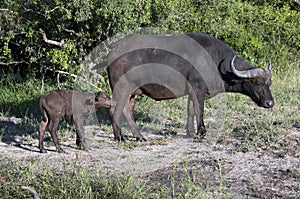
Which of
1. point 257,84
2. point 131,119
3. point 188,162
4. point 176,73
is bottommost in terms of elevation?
point 188,162

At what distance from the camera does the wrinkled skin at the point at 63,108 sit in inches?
307

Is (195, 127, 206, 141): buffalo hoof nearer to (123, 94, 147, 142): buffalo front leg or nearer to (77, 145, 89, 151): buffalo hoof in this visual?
(123, 94, 147, 142): buffalo front leg

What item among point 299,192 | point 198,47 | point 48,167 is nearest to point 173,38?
point 198,47

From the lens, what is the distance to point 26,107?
11.0m

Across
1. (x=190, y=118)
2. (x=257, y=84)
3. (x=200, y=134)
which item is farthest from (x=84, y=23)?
(x=257, y=84)

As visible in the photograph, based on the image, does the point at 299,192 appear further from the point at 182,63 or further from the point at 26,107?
the point at 26,107

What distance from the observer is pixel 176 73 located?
8727 millimetres

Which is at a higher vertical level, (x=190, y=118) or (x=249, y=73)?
(x=249, y=73)

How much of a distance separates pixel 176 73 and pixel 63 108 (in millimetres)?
1957

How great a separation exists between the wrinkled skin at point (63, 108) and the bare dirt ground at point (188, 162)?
255 millimetres

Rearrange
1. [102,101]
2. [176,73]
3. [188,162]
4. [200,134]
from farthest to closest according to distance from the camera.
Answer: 1. [176,73]
2. [200,134]
3. [102,101]
4. [188,162]

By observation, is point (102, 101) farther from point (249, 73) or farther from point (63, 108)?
point (249, 73)

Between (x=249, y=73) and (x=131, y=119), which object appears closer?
(x=249, y=73)

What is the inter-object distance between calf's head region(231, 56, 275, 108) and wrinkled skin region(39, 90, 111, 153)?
7.92 feet
